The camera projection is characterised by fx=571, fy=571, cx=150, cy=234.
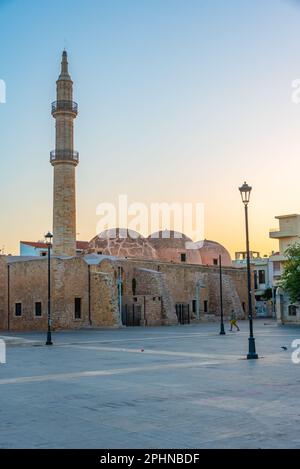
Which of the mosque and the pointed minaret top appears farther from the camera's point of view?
the pointed minaret top

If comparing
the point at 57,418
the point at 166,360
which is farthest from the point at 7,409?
the point at 166,360

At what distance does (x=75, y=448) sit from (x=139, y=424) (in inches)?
48.0

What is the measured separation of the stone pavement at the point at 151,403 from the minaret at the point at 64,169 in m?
24.0

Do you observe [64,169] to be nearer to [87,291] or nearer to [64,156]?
[64,156]

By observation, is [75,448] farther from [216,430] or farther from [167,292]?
[167,292]

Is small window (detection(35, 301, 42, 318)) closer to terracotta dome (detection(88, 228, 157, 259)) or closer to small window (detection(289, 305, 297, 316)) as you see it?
terracotta dome (detection(88, 228, 157, 259))

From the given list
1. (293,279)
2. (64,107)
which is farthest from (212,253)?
(293,279)

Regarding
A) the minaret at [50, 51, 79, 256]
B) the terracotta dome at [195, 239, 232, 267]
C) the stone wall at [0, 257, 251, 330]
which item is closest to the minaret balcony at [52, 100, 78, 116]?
the minaret at [50, 51, 79, 256]

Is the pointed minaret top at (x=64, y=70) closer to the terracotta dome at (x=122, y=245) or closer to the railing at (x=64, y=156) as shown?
the railing at (x=64, y=156)

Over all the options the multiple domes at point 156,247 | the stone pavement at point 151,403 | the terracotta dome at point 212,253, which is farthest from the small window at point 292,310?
the stone pavement at point 151,403

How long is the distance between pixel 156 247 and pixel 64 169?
15.3 meters

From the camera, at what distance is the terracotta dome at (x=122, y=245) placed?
47.8 m

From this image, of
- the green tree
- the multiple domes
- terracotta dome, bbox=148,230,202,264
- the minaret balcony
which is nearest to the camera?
the green tree

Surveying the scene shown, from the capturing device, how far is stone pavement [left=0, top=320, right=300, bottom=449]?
19.1 ft
